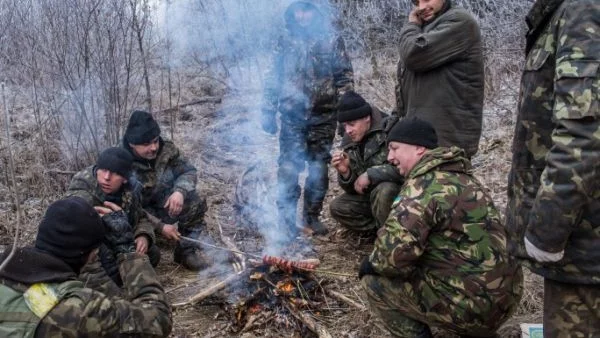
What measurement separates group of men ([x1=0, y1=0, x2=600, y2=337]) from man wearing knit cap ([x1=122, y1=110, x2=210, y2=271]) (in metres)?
0.01

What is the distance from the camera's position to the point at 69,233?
106 inches

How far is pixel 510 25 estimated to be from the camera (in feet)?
33.4

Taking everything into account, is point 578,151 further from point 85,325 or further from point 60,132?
point 60,132

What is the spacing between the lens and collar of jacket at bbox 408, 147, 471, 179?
3.17 m

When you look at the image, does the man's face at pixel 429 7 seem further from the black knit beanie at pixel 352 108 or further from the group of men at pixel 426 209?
the black knit beanie at pixel 352 108

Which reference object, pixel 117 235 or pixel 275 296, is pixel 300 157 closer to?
pixel 275 296

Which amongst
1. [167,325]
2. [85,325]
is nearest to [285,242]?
[167,325]

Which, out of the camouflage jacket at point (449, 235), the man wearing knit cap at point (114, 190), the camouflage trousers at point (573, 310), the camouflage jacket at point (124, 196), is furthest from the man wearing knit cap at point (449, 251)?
the camouflage jacket at point (124, 196)

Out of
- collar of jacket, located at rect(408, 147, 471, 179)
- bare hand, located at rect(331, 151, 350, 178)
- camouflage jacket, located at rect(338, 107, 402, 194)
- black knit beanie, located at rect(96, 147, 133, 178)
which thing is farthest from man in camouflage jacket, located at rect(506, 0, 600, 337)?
black knit beanie, located at rect(96, 147, 133, 178)

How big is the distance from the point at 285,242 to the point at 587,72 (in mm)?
3867

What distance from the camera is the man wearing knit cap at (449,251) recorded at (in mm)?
3086

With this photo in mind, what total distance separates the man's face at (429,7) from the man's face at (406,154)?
1.40m

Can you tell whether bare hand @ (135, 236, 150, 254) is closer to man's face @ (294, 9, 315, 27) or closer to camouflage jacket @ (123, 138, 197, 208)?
camouflage jacket @ (123, 138, 197, 208)

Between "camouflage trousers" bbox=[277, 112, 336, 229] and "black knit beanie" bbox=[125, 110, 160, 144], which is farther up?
"black knit beanie" bbox=[125, 110, 160, 144]
